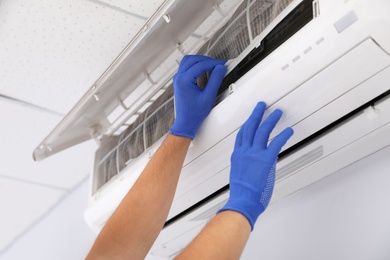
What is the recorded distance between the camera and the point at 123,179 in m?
1.67

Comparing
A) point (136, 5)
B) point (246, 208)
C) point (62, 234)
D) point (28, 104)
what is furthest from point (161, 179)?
point (62, 234)

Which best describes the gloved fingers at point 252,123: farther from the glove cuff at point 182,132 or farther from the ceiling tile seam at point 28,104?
the ceiling tile seam at point 28,104

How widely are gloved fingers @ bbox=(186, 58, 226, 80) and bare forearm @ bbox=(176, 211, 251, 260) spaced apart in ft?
1.45

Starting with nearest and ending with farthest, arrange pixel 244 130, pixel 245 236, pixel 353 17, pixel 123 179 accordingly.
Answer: pixel 353 17 → pixel 245 236 → pixel 244 130 → pixel 123 179

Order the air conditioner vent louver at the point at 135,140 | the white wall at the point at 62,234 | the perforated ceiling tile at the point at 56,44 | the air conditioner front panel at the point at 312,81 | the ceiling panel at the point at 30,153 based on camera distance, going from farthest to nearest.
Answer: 1. the white wall at the point at 62,234
2. the ceiling panel at the point at 30,153
3. the perforated ceiling tile at the point at 56,44
4. the air conditioner vent louver at the point at 135,140
5. the air conditioner front panel at the point at 312,81

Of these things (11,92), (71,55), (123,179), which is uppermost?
(11,92)

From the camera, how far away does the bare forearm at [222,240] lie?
1.03 m

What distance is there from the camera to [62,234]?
2932 mm

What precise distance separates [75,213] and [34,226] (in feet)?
2.17

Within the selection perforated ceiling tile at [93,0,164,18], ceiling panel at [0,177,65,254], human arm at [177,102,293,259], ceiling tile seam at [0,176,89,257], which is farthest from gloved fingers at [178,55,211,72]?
ceiling panel at [0,177,65,254]

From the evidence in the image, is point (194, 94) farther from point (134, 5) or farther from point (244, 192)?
point (134, 5)

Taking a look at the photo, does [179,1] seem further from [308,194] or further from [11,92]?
[11,92]

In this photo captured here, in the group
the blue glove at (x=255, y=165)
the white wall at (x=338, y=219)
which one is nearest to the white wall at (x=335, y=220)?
the white wall at (x=338, y=219)

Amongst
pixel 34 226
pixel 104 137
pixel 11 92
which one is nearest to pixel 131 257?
pixel 104 137
